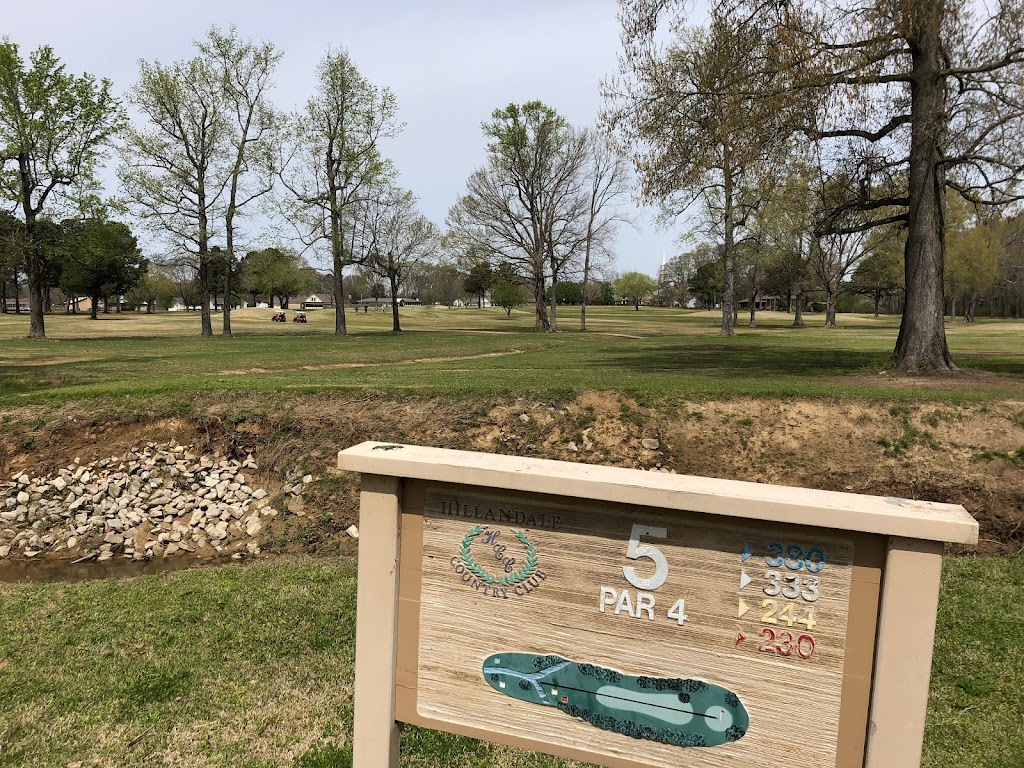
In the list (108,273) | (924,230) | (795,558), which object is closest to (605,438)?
(795,558)

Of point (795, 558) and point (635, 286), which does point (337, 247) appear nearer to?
point (795, 558)

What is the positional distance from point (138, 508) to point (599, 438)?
6845 mm

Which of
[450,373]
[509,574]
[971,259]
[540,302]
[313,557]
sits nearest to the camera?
[509,574]

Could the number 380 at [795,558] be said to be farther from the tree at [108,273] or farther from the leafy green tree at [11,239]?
the tree at [108,273]

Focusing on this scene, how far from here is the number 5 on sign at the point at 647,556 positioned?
213 cm

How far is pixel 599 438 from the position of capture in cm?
1019

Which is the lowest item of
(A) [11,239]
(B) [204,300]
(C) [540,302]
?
(B) [204,300]

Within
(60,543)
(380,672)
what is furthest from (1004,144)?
(60,543)

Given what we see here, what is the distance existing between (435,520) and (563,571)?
1.68 feet

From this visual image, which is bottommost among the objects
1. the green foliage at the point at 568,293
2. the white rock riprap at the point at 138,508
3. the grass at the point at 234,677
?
the white rock riprap at the point at 138,508

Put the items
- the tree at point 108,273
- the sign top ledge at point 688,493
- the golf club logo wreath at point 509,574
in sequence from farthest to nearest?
the tree at point 108,273, the golf club logo wreath at point 509,574, the sign top ledge at point 688,493

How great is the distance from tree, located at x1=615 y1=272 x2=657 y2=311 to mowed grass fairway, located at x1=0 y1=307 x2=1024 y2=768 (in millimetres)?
92747

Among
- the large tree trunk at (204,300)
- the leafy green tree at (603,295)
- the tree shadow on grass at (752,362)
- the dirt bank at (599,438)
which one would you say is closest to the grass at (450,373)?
the tree shadow on grass at (752,362)

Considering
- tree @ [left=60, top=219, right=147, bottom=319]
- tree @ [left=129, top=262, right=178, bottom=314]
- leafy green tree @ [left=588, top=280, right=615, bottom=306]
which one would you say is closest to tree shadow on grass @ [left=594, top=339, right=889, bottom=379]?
tree @ [left=60, top=219, right=147, bottom=319]
